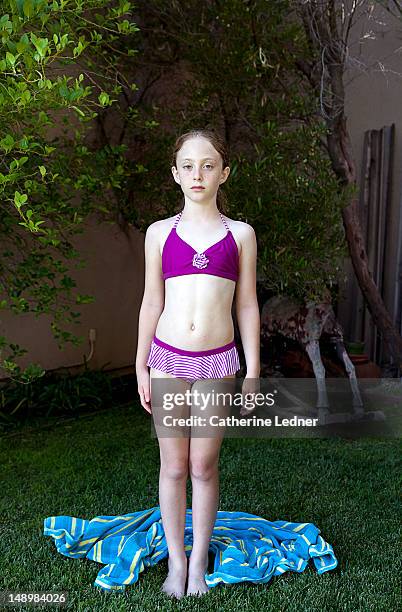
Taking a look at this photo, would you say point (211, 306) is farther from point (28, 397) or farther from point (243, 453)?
point (28, 397)

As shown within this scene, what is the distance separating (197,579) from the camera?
7.70 ft

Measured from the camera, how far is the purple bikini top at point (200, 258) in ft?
7.46

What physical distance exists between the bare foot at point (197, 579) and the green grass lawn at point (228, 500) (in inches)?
1.6

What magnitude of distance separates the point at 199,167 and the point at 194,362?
657mm

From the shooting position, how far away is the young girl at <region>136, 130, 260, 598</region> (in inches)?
89.3

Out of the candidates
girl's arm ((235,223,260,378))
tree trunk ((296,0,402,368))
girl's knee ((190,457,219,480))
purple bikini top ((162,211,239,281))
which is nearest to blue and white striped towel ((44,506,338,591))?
girl's knee ((190,457,219,480))

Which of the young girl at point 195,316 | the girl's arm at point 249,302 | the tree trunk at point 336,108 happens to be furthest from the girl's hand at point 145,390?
the tree trunk at point 336,108

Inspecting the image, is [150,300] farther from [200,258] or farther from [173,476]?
[173,476]

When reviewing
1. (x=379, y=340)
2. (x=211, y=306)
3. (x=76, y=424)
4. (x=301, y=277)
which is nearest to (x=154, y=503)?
(x=211, y=306)

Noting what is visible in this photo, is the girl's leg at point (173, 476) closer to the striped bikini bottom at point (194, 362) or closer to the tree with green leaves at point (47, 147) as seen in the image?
the striped bikini bottom at point (194, 362)

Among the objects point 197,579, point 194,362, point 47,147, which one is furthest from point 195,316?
point 47,147

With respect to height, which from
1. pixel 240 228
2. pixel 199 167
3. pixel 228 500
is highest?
pixel 199 167

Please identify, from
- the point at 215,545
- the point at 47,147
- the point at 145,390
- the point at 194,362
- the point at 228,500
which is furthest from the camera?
the point at 228,500

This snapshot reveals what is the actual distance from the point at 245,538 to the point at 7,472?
1.52 metres
